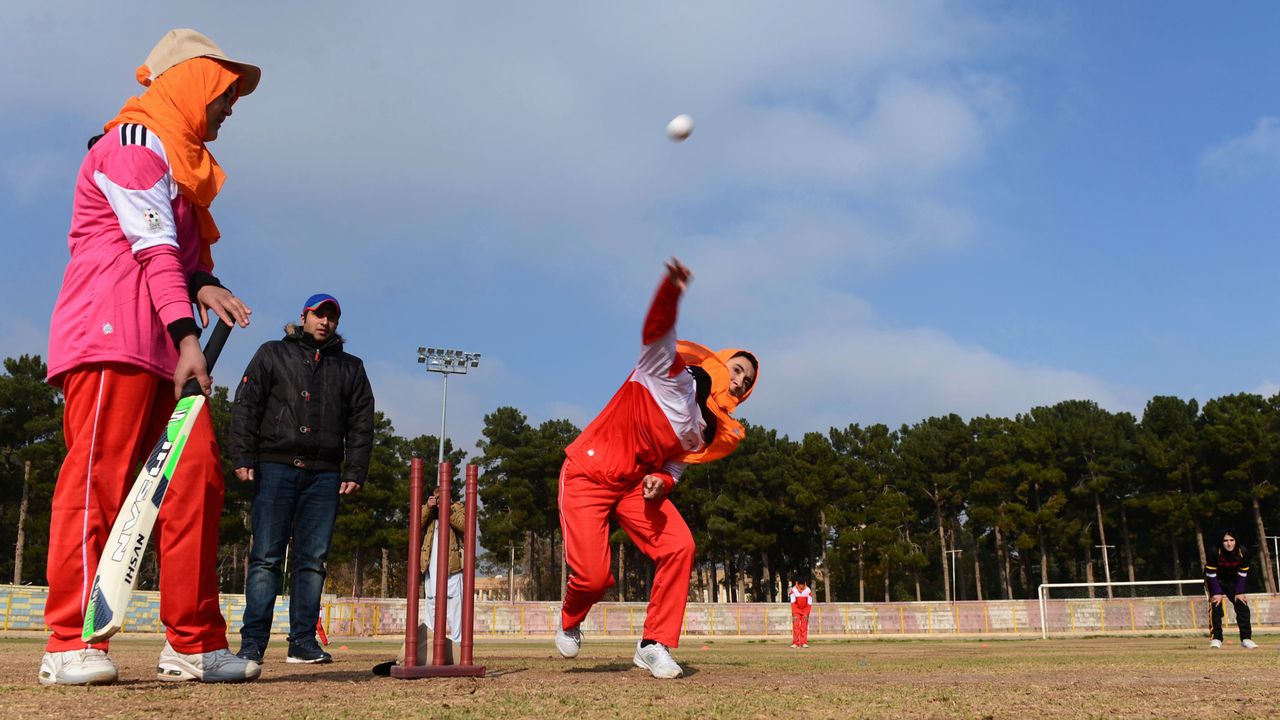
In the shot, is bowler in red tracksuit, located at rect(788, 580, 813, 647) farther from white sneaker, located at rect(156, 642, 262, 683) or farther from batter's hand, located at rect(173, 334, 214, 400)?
batter's hand, located at rect(173, 334, 214, 400)

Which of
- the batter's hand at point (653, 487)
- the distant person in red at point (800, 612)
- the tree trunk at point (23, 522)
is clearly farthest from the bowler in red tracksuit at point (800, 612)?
the tree trunk at point (23, 522)

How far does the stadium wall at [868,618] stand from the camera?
3694 centimetres

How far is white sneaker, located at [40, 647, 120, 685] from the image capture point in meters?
3.69

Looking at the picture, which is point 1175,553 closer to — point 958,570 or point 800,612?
point 958,570

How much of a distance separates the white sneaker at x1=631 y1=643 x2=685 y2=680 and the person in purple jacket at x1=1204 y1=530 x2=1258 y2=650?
11.9 metres

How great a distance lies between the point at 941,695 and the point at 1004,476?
6687 cm

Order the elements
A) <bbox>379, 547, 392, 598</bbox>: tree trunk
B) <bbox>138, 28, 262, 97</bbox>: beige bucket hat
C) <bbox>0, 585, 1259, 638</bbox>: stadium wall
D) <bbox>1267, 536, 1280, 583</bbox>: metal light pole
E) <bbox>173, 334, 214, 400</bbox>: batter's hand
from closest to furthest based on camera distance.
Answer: <bbox>173, 334, 214, 400</bbox>: batter's hand
<bbox>138, 28, 262, 97</bbox>: beige bucket hat
<bbox>0, 585, 1259, 638</bbox>: stadium wall
<bbox>1267, 536, 1280, 583</bbox>: metal light pole
<bbox>379, 547, 392, 598</bbox>: tree trunk

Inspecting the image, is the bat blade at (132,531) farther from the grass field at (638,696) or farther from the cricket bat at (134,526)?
the grass field at (638,696)

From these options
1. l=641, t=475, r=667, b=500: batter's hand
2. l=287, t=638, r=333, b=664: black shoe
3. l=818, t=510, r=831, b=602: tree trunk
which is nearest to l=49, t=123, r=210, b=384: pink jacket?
l=287, t=638, r=333, b=664: black shoe

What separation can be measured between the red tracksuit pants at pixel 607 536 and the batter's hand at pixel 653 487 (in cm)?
13

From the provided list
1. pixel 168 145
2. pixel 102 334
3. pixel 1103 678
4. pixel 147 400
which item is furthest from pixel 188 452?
pixel 1103 678

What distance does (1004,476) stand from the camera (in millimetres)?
66125

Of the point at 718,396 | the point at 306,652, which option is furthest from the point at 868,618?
the point at 306,652

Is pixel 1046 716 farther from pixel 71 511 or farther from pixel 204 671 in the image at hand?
pixel 71 511
